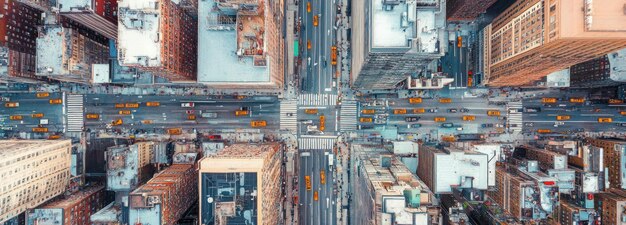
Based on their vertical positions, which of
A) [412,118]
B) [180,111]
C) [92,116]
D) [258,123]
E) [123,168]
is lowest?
[123,168]

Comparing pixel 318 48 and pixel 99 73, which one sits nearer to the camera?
pixel 99 73

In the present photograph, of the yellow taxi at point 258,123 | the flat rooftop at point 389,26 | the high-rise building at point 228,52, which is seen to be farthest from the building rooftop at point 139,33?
the yellow taxi at point 258,123

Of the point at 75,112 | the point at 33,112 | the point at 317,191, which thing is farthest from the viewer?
the point at 317,191

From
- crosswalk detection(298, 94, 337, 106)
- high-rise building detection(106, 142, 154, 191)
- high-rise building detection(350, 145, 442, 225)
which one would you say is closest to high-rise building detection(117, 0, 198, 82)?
high-rise building detection(106, 142, 154, 191)

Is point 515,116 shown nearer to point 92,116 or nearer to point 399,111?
point 399,111

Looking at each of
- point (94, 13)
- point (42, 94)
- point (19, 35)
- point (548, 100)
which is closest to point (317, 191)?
point (548, 100)

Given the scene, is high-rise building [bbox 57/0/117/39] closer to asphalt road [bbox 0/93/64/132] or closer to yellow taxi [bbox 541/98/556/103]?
asphalt road [bbox 0/93/64/132]
